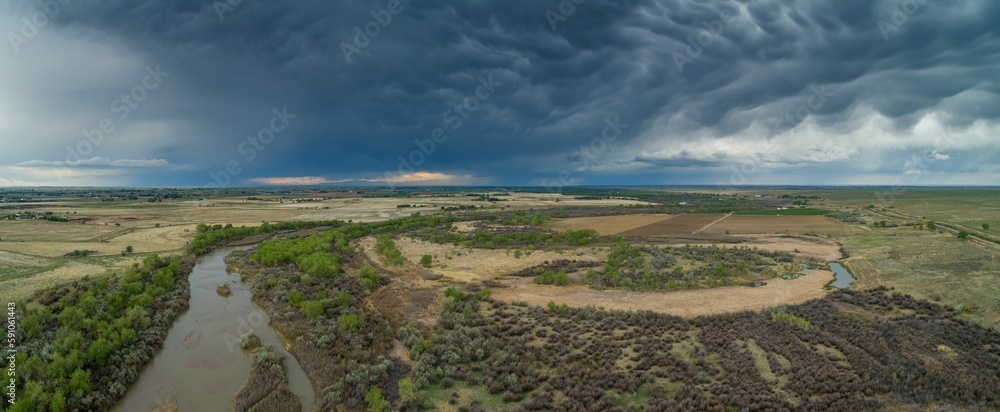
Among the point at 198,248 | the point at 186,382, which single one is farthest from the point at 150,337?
the point at 198,248

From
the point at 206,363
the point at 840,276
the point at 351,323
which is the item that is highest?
the point at 351,323

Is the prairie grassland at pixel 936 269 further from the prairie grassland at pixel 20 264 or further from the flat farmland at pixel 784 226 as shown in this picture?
the prairie grassland at pixel 20 264

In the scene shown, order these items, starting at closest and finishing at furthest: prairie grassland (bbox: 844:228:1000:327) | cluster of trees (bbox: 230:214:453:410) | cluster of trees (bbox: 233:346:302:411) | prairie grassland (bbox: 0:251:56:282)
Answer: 1. cluster of trees (bbox: 233:346:302:411)
2. cluster of trees (bbox: 230:214:453:410)
3. prairie grassland (bbox: 844:228:1000:327)
4. prairie grassland (bbox: 0:251:56:282)

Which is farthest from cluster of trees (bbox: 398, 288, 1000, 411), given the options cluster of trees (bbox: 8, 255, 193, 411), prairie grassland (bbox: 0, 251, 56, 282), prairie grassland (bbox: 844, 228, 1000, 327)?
prairie grassland (bbox: 0, 251, 56, 282)

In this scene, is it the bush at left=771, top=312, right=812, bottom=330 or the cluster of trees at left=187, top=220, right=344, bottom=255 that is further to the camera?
the cluster of trees at left=187, top=220, right=344, bottom=255

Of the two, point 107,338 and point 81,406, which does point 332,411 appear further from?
point 107,338

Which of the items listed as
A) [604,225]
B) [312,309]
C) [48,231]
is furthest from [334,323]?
[48,231]

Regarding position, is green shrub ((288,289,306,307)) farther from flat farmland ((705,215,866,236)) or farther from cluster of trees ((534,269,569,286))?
flat farmland ((705,215,866,236))

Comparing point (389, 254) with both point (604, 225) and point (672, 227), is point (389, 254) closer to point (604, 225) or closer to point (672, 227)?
point (604, 225)
